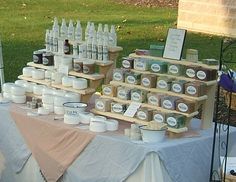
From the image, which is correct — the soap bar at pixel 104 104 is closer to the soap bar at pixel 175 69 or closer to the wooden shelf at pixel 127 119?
the wooden shelf at pixel 127 119

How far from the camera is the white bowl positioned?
143 inches

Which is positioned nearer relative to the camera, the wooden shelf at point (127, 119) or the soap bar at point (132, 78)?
the wooden shelf at point (127, 119)

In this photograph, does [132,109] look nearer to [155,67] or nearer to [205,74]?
[155,67]

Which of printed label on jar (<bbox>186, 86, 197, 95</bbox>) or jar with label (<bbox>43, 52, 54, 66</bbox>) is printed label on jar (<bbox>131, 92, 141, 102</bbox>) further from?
jar with label (<bbox>43, 52, 54, 66</bbox>)

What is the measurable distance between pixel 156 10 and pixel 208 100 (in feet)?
32.4

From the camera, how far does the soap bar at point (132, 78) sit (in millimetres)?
3973

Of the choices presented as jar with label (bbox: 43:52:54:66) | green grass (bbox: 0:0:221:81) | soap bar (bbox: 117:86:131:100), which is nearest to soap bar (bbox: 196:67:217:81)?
soap bar (bbox: 117:86:131:100)

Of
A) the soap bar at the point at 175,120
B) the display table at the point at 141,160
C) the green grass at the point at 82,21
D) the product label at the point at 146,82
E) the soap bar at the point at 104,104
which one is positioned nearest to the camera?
the display table at the point at 141,160

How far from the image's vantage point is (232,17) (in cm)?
1076

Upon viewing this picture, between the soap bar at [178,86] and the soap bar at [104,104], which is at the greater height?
the soap bar at [178,86]

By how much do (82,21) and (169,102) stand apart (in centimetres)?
804

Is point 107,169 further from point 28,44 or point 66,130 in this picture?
point 28,44

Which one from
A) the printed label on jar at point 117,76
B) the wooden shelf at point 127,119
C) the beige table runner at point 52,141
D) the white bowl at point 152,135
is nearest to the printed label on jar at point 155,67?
the printed label on jar at point 117,76

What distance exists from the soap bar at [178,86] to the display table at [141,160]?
29cm
